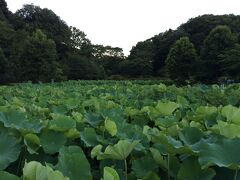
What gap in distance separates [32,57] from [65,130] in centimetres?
4603

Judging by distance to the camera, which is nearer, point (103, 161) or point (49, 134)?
point (103, 161)

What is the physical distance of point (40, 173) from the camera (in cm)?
99

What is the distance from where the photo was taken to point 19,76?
4856cm

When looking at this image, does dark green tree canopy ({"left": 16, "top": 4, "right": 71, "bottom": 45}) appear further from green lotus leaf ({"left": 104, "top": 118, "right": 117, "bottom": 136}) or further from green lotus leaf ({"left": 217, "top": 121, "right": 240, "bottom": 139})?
green lotus leaf ({"left": 217, "top": 121, "right": 240, "bottom": 139})

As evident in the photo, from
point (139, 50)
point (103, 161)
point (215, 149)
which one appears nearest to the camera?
point (215, 149)

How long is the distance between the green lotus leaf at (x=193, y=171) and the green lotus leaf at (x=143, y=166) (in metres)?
0.14

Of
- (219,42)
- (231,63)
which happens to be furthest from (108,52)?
(231,63)

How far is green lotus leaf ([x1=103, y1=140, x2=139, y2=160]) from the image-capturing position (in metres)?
1.29

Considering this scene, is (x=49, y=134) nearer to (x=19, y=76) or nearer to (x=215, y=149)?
(x=215, y=149)

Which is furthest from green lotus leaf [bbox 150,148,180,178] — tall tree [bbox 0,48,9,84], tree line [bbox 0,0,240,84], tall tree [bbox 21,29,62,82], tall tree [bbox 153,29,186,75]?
tall tree [bbox 153,29,186,75]

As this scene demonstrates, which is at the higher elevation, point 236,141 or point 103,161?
point 236,141

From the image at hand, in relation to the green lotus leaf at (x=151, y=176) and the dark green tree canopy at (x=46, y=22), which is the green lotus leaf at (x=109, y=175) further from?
the dark green tree canopy at (x=46, y=22)

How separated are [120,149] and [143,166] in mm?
119

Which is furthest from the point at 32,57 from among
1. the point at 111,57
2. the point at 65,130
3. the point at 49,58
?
the point at 65,130
